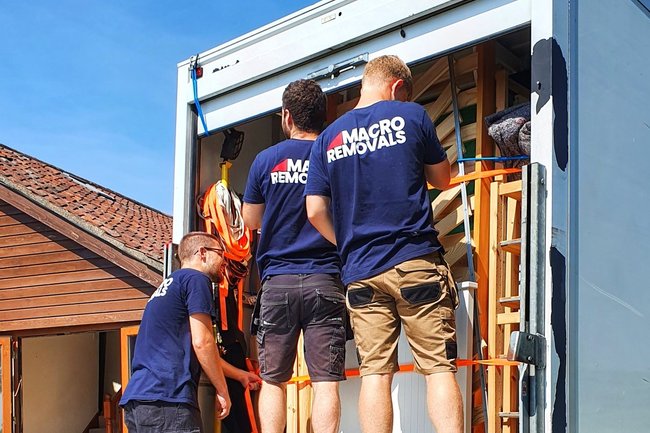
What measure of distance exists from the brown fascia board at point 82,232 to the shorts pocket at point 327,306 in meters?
5.02

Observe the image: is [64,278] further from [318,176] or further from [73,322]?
[318,176]

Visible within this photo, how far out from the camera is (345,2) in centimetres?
341

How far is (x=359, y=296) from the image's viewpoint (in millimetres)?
2945

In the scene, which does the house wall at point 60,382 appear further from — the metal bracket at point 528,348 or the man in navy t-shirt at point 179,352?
the metal bracket at point 528,348

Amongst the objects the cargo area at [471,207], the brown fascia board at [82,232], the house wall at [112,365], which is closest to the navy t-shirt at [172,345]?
the cargo area at [471,207]

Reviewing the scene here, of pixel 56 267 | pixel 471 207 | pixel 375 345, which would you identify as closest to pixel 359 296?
pixel 375 345

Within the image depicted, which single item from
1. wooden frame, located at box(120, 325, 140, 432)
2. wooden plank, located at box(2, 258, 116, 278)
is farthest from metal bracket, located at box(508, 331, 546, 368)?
wooden plank, located at box(2, 258, 116, 278)

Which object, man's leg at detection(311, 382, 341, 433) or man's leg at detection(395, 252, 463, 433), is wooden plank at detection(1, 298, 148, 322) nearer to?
man's leg at detection(311, 382, 341, 433)

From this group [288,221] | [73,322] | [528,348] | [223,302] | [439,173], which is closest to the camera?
[528,348]

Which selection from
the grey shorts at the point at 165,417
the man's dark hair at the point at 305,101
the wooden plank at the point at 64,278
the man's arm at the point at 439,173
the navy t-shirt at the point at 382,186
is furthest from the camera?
the wooden plank at the point at 64,278

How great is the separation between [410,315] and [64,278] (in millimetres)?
7063

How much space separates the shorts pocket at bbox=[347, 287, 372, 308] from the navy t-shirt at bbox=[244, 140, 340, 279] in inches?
16.9

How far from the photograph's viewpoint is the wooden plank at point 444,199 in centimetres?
398

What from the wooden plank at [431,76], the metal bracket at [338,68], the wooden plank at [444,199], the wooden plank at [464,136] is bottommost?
the wooden plank at [444,199]
